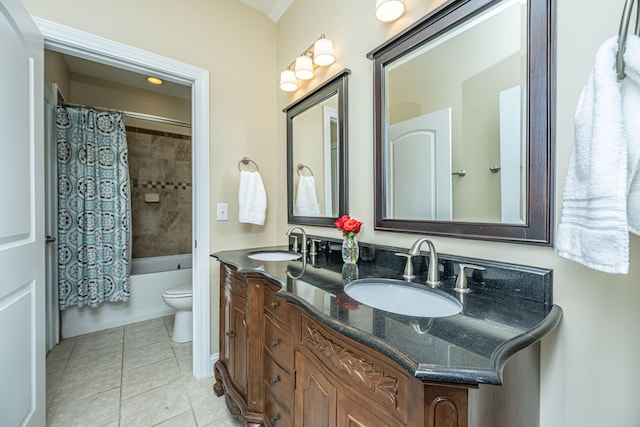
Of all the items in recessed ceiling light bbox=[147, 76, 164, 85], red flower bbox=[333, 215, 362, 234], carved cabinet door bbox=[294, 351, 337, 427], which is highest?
recessed ceiling light bbox=[147, 76, 164, 85]

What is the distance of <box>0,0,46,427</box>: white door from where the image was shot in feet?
3.38

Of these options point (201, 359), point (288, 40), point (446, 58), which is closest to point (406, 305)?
point (446, 58)

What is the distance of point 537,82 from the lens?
0.79 meters

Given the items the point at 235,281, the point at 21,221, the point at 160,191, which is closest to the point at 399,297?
the point at 235,281

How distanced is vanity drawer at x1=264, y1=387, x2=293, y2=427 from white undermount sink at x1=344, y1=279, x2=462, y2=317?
54 centimetres

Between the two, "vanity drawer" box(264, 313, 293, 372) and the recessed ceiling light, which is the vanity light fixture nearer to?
"vanity drawer" box(264, 313, 293, 372)

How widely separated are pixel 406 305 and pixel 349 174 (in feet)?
2.53

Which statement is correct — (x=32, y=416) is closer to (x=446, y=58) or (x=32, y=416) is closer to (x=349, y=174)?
(x=349, y=174)

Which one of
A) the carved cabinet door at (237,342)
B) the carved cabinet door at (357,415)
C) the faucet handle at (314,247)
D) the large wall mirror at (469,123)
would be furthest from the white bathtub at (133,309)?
the carved cabinet door at (357,415)

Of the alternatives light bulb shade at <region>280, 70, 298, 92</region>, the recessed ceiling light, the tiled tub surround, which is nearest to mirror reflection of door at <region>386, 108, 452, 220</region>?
light bulb shade at <region>280, 70, 298, 92</region>

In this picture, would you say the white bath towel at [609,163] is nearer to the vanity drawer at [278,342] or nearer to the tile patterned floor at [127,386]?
the vanity drawer at [278,342]

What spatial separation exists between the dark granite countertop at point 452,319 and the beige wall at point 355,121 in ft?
0.20

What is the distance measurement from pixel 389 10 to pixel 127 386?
8.48ft

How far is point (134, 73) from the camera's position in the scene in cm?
267
